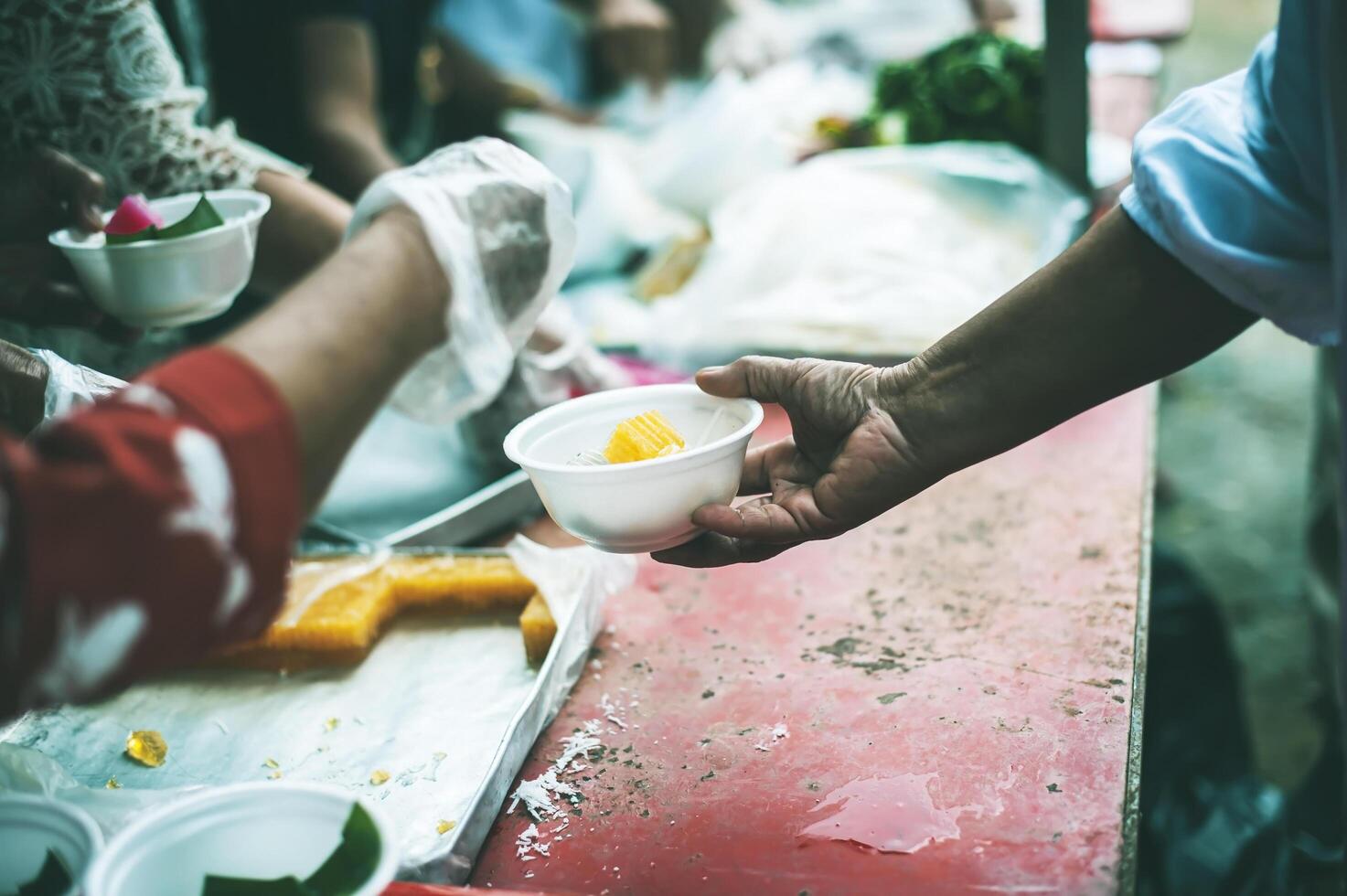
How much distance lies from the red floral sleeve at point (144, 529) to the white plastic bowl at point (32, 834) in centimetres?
20

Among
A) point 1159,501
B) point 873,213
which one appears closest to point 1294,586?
point 1159,501

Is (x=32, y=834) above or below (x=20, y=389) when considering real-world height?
below

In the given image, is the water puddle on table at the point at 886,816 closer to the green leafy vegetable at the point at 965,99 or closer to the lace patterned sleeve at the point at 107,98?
the lace patterned sleeve at the point at 107,98

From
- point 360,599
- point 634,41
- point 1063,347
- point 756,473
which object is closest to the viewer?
point 1063,347

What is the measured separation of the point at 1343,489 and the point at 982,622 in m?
0.60

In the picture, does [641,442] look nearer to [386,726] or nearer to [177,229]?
[386,726]

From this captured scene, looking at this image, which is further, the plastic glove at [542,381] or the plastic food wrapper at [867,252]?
the plastic food wrapper at [867,252]

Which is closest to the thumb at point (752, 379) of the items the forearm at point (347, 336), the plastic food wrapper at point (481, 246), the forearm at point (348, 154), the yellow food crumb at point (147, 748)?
the plastic food wrapper at point (481, 246)

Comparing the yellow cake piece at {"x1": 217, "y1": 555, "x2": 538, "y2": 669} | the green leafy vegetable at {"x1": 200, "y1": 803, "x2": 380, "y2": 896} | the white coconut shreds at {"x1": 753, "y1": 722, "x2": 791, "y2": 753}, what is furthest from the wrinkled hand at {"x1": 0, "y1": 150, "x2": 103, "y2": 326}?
the white coconut shreds at {"x1": 753, "y1": 722, "x2": 791, "y2": 753}

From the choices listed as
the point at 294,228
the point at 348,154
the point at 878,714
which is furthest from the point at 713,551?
the point at 348,154

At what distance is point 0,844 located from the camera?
96cm

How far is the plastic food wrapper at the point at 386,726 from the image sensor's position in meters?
1.24

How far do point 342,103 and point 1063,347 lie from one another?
2613 millimetres

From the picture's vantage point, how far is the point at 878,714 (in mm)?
1414
